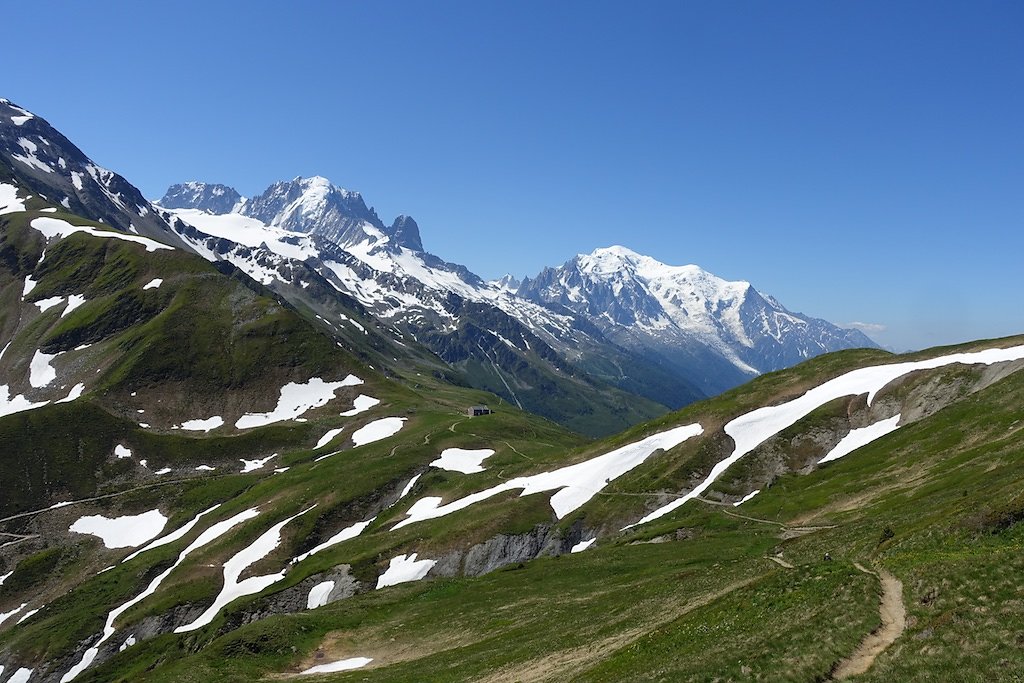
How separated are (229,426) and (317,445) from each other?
33473 mm

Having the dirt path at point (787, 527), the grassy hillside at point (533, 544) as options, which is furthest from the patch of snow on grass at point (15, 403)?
the dirt path at point (787, 527)

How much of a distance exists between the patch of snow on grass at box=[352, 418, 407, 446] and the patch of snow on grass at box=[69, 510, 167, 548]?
46216 mm

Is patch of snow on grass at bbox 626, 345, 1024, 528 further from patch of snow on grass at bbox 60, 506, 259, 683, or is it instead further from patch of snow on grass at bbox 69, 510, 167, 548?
patch of snow on grass at bbox 69, 510, 167, 548

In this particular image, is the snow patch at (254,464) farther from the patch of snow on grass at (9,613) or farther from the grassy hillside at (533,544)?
the patch of snow on grass at (9,613)

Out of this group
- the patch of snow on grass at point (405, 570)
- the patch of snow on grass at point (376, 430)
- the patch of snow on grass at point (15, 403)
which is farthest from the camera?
the patch of snow on grass at point (15, 403)

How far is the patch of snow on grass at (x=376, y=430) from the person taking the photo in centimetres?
16125

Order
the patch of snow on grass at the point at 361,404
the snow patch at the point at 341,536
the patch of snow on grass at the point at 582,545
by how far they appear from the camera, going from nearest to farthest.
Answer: the patch of snow on grass at the point at 582,545
the snow patch at the point at 341,536
the patch of snow on grass at the point at 361,404

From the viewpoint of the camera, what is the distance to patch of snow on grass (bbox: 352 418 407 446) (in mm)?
161250

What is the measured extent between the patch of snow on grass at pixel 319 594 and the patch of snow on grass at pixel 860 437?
211 ft

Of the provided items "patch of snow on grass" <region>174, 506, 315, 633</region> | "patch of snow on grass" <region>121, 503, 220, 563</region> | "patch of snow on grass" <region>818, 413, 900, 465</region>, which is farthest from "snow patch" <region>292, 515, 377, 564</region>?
"patch of snow on grass" <region>818, 413, 900, 465</region>

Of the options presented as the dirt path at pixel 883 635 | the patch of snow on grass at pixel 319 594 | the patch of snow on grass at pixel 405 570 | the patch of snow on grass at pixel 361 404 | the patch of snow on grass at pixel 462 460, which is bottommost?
the patch of snow on grass at pixel 319 594

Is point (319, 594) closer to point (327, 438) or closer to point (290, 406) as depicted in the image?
point (327, 438)

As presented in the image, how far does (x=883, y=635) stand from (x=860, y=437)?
6463 centimetres

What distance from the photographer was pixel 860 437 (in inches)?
3201
